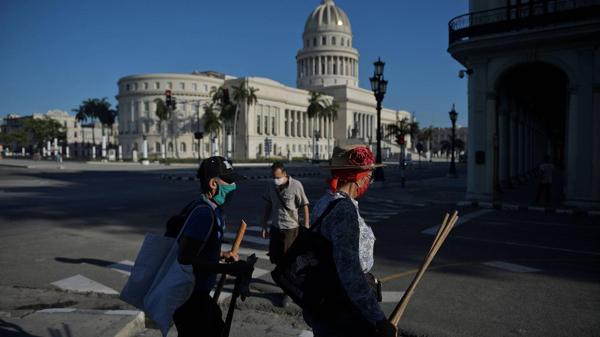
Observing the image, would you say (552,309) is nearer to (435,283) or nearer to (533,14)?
(435,283)

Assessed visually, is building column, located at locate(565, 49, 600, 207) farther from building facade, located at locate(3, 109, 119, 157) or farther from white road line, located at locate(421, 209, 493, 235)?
building facade, located at locate(3, 109, 119, 157)

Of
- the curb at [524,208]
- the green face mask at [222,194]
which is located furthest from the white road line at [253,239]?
the curb at [524,208]

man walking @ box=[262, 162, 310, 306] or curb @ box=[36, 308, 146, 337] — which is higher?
man walking @ box=[262, 162, 310, 306]

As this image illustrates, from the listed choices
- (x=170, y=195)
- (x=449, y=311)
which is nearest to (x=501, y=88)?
(x=170, y=195)

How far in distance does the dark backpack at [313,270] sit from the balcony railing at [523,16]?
15.5 m

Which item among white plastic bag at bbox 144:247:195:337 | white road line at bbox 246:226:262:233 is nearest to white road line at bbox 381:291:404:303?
white plastic bag at bbox 144:247:195:337

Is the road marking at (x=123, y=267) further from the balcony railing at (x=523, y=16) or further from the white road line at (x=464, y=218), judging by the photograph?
the balcony railing at (x=523, y=16)

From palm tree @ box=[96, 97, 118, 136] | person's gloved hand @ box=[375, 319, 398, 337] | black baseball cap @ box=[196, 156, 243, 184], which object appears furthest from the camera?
palm tree @ box=[96, 97, 118, 136]

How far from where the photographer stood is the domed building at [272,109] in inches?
3804

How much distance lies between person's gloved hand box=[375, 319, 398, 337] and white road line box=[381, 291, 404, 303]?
3.53 metres

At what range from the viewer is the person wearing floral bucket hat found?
2357 millimetres

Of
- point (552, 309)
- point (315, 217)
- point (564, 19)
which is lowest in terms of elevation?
point (552, 309)

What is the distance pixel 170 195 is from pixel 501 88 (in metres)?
14.8

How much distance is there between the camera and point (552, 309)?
17.7 ft
